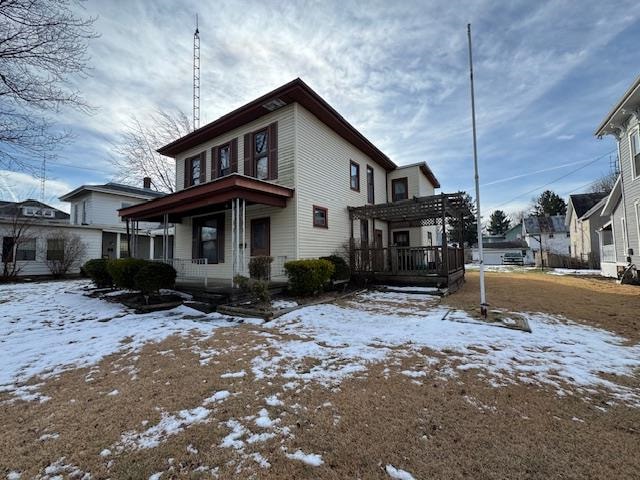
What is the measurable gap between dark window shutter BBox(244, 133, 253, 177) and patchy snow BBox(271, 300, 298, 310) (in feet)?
17.0

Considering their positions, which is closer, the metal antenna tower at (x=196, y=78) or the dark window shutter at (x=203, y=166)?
the dark window shutter at (x=203, y=166)

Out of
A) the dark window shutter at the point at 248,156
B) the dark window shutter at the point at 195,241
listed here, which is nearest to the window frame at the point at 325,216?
the dark window shutter at the point at 248,156

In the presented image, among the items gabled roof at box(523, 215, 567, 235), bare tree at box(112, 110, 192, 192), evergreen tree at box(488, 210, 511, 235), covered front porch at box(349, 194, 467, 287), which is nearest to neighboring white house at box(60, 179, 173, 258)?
bare tree at box(112, 110, 192, 192)

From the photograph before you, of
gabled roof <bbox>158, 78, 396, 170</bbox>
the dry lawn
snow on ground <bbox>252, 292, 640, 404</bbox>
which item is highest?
gabled roof <bbox>158, 78, 396, 170</bbox>

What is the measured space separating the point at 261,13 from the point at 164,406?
34.0 feet

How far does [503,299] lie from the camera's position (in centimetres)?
862

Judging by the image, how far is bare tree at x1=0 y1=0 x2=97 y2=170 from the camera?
6867mm

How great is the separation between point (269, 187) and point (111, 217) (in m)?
18.0

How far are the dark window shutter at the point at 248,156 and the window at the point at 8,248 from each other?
14.3 m

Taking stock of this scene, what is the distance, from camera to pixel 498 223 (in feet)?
197

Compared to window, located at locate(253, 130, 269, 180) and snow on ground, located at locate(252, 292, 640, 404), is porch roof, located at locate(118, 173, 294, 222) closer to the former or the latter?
window, located at locate(253, 130, 269, 180)

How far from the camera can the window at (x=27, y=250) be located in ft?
52.2

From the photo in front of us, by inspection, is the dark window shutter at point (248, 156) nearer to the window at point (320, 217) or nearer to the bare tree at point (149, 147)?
the window at point (320, 217)

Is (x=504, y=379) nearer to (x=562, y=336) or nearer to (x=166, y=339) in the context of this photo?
(x=562, y=336)
